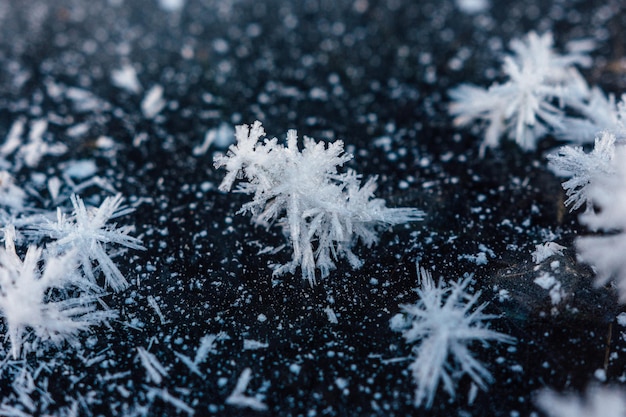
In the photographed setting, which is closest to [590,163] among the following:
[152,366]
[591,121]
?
[591,121]

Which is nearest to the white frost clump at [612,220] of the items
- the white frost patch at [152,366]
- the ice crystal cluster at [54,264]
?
the white frost patch at [152,366]

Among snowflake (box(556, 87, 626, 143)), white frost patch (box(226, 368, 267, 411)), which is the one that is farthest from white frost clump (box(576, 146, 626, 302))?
white frost patch (box(226, 368, 267, 411))

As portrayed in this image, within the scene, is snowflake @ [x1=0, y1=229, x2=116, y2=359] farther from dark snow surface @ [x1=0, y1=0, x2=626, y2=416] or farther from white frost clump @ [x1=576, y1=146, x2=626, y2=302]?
white frost clump @ [x1=576, y1=146, x2=626, y2=302]

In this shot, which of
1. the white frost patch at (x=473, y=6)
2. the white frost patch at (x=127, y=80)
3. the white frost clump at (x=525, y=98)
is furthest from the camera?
the white frost patch at (x=473, y=6)

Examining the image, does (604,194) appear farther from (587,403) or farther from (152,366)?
(152,366)

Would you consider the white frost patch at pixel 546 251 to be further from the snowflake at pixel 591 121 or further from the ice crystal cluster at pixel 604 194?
the snowflake at pixel 591 121

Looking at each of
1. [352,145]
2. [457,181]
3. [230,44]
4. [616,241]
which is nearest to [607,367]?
[616,241]
